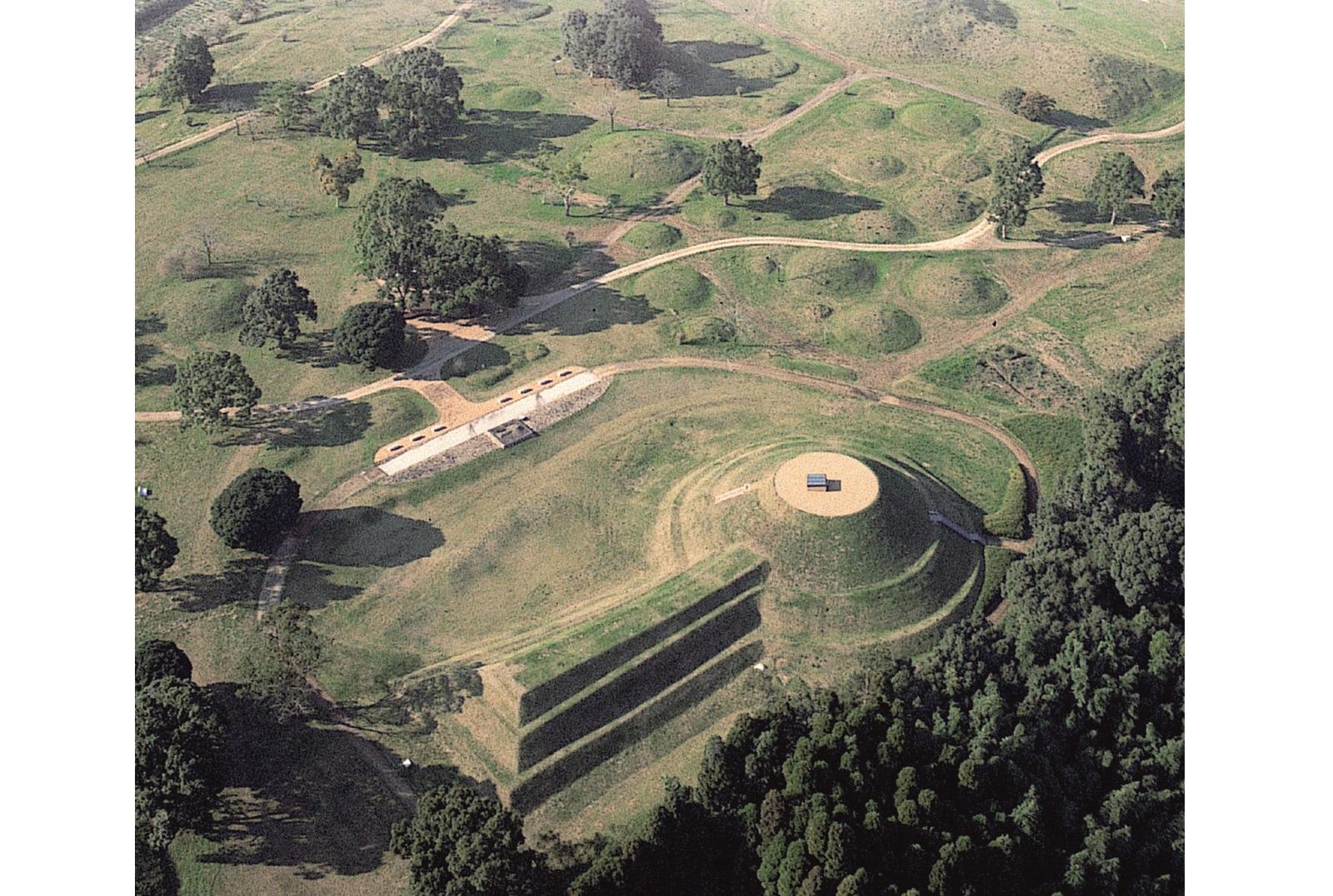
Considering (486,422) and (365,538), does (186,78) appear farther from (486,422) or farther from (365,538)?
(365,538)

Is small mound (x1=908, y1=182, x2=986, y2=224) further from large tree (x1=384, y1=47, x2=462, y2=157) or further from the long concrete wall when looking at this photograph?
large tree (x1=384, y1=47, x2=462, y2=157)

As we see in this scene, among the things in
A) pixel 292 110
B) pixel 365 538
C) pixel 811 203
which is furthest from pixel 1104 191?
pixel 292 110

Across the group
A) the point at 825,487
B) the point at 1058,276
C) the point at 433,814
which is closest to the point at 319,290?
the point at 825,487

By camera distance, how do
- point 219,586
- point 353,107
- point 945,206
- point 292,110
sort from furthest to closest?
point 292,110 → point 353,107 → point 945,206 → point 219,586

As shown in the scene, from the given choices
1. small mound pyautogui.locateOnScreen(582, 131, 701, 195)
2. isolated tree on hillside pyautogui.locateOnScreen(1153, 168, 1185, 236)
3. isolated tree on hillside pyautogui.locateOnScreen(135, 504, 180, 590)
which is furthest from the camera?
small mound pyautogui.locateOnScreen(582, 131, 701, 195)

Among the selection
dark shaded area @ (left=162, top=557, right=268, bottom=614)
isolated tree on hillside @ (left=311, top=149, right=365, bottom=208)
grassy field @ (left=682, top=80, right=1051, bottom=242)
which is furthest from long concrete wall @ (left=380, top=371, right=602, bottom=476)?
isolated tree on hillside @ (left=311, top=149, right=365, bottom=208)

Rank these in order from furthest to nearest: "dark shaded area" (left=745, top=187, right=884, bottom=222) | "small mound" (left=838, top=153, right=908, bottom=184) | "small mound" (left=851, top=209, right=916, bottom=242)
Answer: "small mound" (left=838, top=153, right=908, bottom=184) < "dark shaded area" (left=745, top=187, right=884, bottom=222) < "small mound" (left=851, top=209, right=916, bottom=242)

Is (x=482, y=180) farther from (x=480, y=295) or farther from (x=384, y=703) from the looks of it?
(x=384, y=703)
